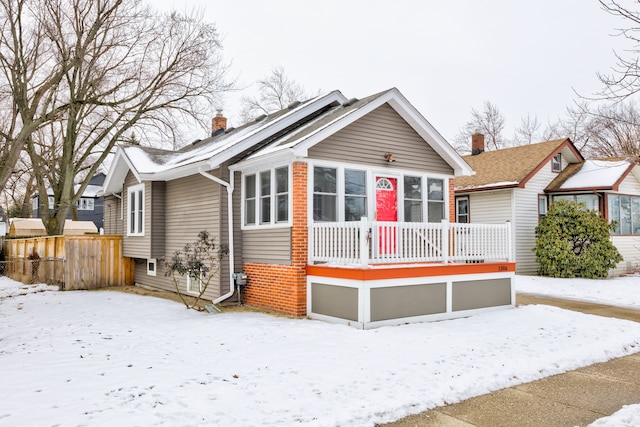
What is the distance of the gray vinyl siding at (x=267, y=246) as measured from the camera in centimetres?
1002

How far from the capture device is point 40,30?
14531 millimetres

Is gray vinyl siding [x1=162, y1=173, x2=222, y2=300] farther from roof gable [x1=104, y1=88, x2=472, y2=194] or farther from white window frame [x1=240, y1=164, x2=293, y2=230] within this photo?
white window frame [x1=240, y1=164, x2=293, y2=230]

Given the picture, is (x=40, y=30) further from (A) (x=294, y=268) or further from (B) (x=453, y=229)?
(B) (x=453, y=229)

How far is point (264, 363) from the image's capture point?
20.9ft

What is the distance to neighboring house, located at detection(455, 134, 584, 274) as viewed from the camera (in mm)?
18078

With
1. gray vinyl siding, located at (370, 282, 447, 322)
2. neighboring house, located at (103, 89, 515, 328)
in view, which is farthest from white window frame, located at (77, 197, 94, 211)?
gray vinyl siding, located at (370, 282, 447, 322)

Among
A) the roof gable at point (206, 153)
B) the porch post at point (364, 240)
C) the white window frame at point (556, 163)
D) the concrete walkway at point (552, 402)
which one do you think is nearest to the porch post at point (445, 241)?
the porch post at point (364, 240)

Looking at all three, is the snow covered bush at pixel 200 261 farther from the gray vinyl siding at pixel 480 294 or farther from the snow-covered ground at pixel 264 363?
the gray vinyl siding at pixel 480 294

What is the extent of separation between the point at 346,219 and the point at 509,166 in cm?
1148

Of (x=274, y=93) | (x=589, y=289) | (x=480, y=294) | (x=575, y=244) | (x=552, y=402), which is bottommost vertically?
(x=552, y=402)

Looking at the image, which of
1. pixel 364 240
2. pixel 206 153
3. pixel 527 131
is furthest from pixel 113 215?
pixel 527 131

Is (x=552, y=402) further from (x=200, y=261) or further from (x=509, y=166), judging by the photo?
(x=509, y=166)

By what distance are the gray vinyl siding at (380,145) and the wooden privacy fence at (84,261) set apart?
8.70 metres

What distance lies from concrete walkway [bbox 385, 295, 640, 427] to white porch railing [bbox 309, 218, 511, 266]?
363 centimetres
